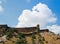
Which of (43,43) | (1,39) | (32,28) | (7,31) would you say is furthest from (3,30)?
(43,43)

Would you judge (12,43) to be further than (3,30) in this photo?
No

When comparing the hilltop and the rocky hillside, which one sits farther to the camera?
the hilltop

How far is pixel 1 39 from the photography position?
5025 centimetres

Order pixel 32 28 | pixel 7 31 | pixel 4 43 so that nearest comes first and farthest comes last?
1. pixel 4 43
2. pixel 7 31
3. pixel 32 28

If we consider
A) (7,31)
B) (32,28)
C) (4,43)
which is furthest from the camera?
(32,28)

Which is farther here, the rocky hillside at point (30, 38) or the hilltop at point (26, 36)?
the hilltop at point (26, 36)

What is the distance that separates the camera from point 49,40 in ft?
169

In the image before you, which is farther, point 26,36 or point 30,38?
point 26,36

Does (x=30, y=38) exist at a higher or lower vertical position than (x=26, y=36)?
lower

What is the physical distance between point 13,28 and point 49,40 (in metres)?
11.8

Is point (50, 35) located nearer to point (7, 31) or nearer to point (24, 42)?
point (24, 42)

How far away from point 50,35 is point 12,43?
39.2 feet

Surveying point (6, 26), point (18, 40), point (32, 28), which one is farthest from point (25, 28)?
point (18, 40)

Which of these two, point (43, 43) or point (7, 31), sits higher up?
point (7, 31)
